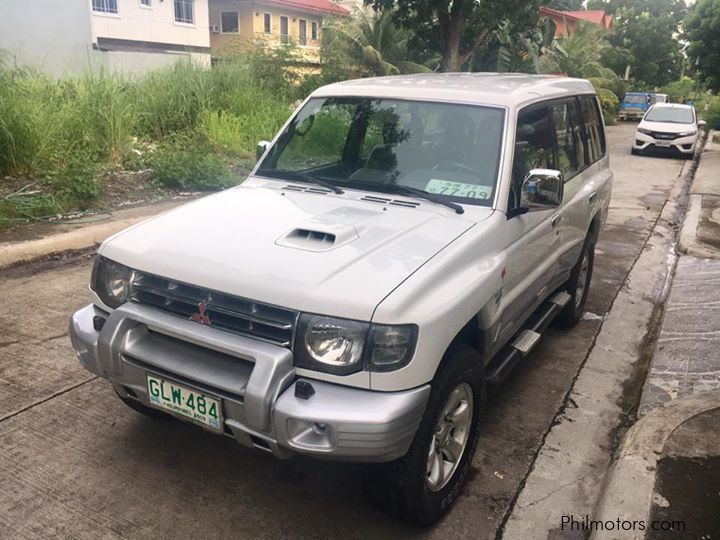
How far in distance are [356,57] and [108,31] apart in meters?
12.0

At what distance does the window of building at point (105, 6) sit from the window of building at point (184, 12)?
139 inches

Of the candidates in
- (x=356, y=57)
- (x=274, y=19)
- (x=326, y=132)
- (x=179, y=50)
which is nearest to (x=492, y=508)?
(x=326, y=132)

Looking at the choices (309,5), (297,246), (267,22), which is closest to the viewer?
(297,246)

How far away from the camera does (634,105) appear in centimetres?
3547

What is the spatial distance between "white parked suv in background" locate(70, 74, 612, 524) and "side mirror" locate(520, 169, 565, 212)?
1 centimetres

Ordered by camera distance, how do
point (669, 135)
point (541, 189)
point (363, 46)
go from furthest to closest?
1. point (363, 46)
2. point (669, 135)
3. point (541, 189)

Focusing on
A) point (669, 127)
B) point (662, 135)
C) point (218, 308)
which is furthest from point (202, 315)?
point (669, 127)

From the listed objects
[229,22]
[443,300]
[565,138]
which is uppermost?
[229,22]

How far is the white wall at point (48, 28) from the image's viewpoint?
2528 cm

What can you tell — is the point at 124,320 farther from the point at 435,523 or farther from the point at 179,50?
the point at 179,50

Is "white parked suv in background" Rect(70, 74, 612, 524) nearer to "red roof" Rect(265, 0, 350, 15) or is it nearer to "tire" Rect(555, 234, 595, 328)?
"tire" Rect(555, 234, 595, 328)

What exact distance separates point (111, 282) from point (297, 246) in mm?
934

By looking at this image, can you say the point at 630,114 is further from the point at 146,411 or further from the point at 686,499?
→ the point at 146,411

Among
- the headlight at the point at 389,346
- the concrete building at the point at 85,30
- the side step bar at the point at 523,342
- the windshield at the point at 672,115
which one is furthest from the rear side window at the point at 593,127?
the concrete building at the point at 85,30
